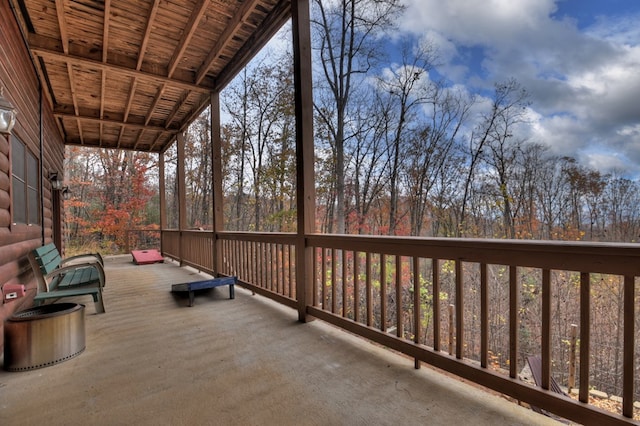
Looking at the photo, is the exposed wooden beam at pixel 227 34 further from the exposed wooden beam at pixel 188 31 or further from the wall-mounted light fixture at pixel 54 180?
the wall-mounted light fixture at pixel 54 180

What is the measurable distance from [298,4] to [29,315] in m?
3.59

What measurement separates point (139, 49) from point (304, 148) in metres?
3.01

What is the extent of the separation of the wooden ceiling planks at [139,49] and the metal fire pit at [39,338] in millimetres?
3097

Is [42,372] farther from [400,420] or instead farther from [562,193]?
[562,193]

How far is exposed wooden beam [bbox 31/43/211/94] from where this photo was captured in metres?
3.84

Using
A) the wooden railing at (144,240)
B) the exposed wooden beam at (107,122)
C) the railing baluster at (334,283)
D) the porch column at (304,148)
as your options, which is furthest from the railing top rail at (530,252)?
the wooden railing at (144,240)

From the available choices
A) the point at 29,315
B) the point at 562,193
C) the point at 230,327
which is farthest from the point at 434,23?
the point at 29,315

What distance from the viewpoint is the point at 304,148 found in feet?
10.4

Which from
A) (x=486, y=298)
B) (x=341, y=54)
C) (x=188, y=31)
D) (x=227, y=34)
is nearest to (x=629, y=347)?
(x=486, y=298)

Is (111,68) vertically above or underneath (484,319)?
above

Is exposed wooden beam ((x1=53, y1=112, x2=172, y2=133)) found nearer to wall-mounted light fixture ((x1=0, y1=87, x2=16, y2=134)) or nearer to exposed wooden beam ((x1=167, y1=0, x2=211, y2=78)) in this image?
exposed wooden beam ((x1=167, y1=0, x2=211, y2=78))

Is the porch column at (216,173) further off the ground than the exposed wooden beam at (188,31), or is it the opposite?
the exposed wooden beam at (188,31)

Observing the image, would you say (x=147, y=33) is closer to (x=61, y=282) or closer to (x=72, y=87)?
(x=72, y=87)

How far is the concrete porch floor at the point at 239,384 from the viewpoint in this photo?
161 cm
